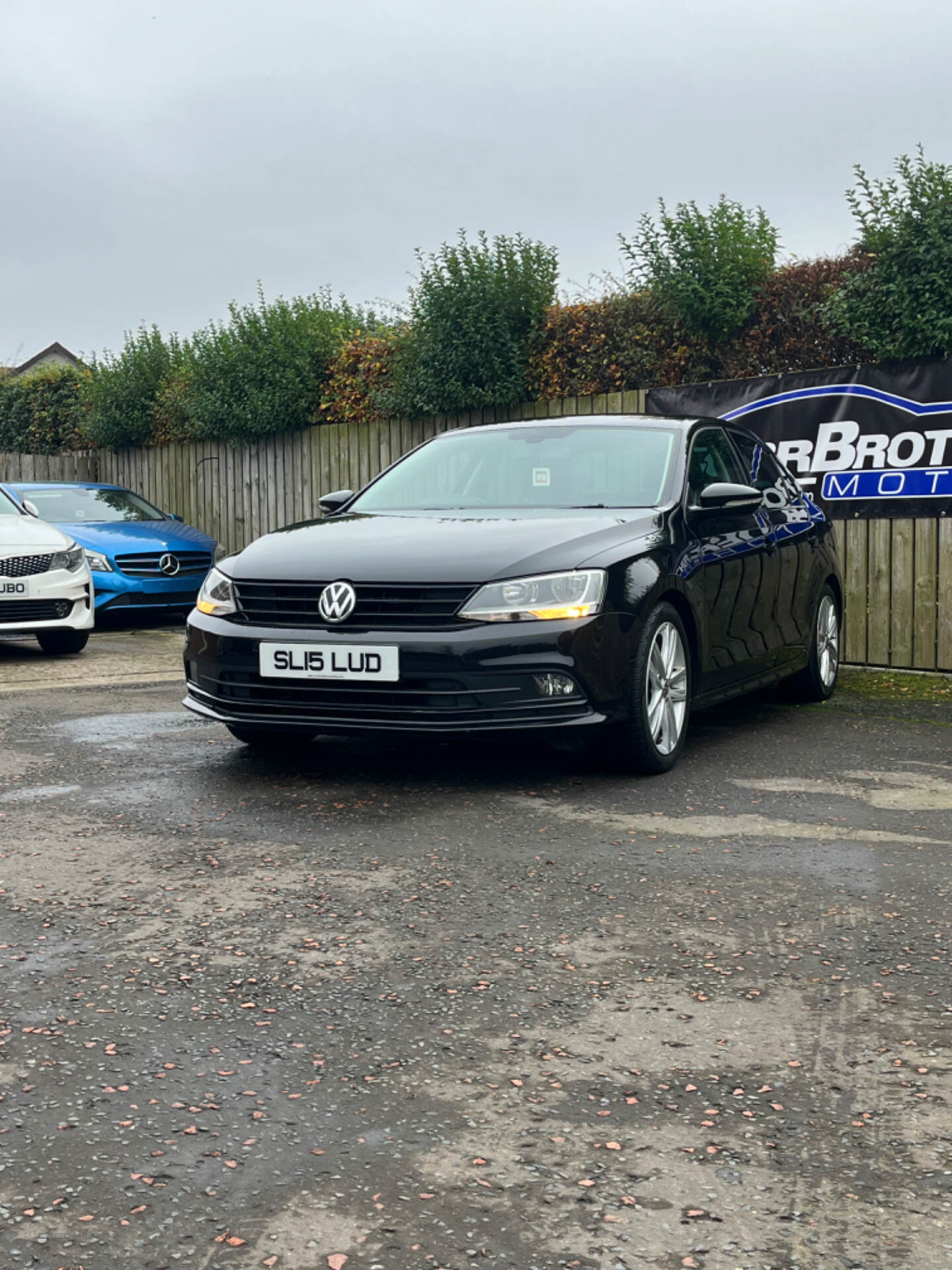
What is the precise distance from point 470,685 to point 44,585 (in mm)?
6229

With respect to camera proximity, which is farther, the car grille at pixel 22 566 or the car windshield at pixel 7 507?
the car windshield at pixel 7 507

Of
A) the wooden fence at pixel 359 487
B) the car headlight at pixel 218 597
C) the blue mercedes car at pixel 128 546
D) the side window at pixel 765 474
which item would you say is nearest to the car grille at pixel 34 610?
the blue mercedes car at pixel 128 546

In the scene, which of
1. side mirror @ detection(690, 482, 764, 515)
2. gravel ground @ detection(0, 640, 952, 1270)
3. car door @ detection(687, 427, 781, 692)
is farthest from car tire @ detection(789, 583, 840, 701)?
gravel ground @ detection(0, 640, 952, 1270)

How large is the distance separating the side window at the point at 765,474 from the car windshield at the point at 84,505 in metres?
8.54

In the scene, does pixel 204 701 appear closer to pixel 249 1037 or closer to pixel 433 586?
pixel 433 586

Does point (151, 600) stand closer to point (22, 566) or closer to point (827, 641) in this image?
point (22, 566)

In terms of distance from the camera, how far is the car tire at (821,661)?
8.67 meters

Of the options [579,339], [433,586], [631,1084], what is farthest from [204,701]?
[579,339]

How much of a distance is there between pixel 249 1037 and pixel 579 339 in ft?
32.5

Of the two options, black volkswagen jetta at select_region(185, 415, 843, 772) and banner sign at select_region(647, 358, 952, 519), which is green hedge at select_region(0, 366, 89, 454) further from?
black volkswagen jetta at select_region(185, 415, 843, 772)

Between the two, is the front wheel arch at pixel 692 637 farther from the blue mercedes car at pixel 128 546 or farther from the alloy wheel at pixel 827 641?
the blue mercedes car at pixel 128 546

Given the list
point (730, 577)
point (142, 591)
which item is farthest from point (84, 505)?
point (730, 577)

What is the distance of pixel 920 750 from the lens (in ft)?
23.1

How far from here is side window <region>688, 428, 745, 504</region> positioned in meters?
7.16
